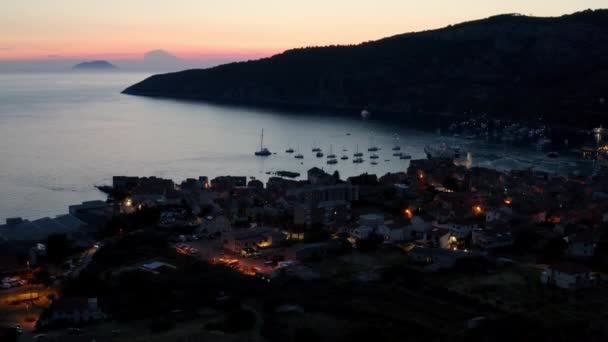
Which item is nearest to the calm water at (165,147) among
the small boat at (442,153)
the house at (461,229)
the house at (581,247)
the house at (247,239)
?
the small boat at (442,153)

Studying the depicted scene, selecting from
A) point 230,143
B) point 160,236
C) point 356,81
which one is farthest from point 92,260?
point 356,81

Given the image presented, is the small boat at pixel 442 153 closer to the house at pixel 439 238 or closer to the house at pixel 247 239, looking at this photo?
the house at pixel 439 238

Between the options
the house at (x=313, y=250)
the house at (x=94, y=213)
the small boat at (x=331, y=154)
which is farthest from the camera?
the small boat at (x=331, y=154)

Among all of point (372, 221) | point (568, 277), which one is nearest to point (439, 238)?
point (372, 221)

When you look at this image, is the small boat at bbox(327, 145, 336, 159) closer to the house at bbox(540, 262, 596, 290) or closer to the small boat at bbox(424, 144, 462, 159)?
the small boat at bbox(424, 144, 462, 159)

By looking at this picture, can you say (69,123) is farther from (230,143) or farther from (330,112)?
(330,112)

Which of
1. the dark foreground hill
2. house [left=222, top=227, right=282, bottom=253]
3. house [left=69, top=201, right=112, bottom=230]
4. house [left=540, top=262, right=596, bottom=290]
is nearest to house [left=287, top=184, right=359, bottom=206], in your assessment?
house [left=222, top=227, right=282, bottom=253]

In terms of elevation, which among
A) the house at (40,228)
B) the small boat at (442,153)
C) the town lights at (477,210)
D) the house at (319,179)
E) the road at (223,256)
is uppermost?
the small boat at (442,153)
